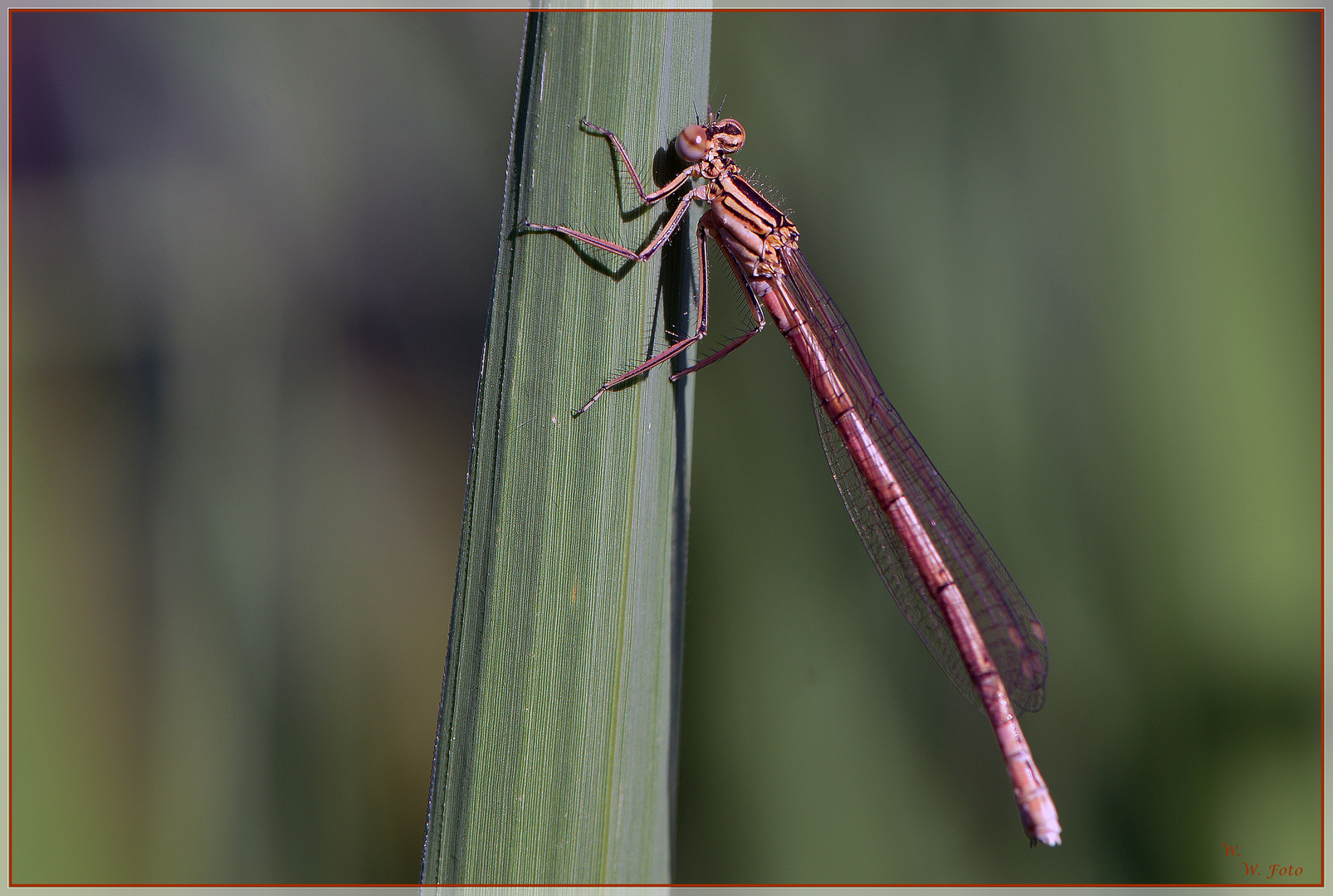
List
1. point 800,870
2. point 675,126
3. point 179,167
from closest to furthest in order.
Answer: point 675,126 < point 800,870 < point 179,167

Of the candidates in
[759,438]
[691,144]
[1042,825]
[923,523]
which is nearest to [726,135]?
[691,144]

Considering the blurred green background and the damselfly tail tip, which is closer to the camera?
the damselfly tail tip

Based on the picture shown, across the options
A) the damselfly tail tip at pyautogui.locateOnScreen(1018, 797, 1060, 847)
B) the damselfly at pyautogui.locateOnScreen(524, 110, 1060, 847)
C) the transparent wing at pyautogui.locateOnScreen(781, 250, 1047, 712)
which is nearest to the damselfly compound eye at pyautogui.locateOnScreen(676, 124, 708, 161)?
the damselfly at pyautogui.locateOnScreen(524, 110, 1060, 847)

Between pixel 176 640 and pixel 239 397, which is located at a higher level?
pixel 239 397

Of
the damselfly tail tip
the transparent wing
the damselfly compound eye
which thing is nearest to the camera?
the damselfly compound eye

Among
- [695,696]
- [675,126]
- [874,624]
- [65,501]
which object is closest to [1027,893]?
[874,624]

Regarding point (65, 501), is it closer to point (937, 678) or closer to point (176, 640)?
point (176, 640)

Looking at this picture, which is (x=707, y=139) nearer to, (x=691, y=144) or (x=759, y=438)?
(x=691, y=144)

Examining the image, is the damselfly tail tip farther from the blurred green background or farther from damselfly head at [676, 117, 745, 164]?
damselfly head at [676, 117, 745, 164]
